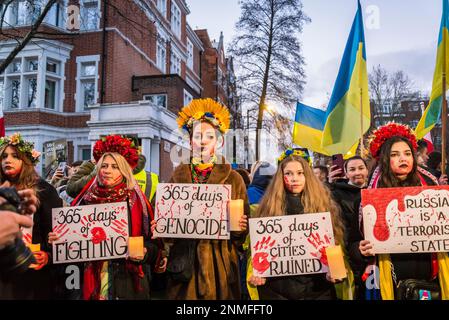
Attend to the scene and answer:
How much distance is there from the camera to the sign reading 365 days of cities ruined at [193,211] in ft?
10.3

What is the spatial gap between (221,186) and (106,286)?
125cm

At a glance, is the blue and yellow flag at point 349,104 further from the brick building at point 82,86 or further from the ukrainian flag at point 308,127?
the brick building at point 82,86

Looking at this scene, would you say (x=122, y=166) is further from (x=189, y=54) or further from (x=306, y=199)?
(x=189, y=54)

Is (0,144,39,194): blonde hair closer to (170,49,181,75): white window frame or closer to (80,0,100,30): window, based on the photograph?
(80,0,100,30): window

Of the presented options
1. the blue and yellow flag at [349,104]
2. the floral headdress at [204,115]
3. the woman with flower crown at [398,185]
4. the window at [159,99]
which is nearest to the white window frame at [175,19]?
the window at [159,99]

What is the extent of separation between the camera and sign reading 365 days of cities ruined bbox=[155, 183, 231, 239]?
3.14 m

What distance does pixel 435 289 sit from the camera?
2.80 metres

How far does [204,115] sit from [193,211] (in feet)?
3.18

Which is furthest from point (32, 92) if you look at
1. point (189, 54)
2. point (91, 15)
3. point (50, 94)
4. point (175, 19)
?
point (189, 54)

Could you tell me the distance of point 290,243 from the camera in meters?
2.96

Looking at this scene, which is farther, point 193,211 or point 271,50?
point 271,50

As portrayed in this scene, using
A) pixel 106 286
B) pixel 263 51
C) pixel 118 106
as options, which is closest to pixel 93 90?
pixel 118 106

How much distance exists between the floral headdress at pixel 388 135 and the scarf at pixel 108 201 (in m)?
2.08

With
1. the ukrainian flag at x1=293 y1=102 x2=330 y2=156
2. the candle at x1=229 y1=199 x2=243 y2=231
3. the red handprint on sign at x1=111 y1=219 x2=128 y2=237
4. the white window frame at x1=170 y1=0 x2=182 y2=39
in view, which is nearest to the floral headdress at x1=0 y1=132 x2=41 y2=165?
the red handprint on sign at x1=111 y1=219 x2=128 y2=237
